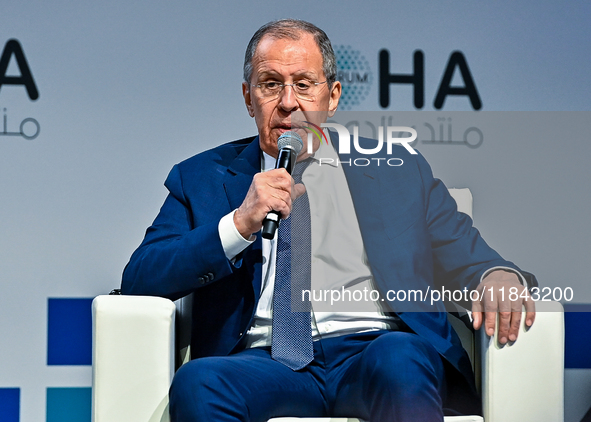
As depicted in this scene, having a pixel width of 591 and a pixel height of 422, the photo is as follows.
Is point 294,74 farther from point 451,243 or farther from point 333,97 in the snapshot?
point 451,243

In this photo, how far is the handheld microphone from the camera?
1.43m

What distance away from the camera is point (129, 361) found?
61.1 inches

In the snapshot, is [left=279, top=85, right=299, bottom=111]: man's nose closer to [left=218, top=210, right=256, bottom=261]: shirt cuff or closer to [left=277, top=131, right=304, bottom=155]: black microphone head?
[left=277, top=131, right=304, bottom=155]: black microphone head

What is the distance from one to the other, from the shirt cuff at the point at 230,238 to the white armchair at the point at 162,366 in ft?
0.61

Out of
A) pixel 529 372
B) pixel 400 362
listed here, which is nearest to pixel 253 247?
pixel 400 362

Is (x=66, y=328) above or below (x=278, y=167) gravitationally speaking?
below

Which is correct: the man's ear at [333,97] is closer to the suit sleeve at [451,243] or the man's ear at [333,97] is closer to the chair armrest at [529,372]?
the suit sleeve at [451,243]

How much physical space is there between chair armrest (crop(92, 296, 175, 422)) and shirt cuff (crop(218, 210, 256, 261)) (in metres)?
0.21

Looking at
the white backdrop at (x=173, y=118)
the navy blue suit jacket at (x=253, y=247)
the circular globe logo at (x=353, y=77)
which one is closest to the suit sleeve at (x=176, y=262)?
the navy blue suit jacket at (x=253, y=247)

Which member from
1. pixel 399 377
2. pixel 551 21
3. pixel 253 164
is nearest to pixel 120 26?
pixel 253 164

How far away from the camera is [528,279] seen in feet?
5.59

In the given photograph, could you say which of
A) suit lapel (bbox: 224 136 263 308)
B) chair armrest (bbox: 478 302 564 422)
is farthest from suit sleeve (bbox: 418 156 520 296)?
suit lapel (bbox: 224 136 263 308)

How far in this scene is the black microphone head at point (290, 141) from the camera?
1.64 m

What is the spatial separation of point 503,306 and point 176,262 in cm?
77
